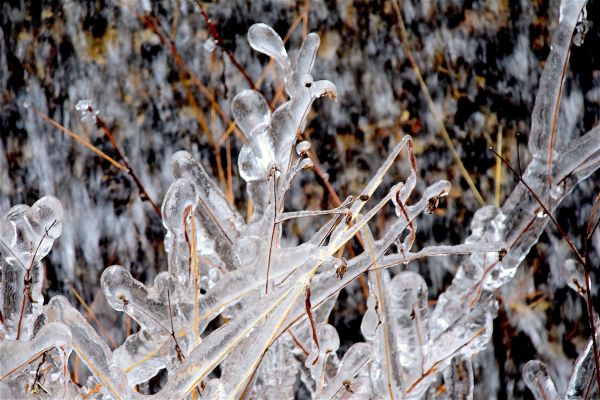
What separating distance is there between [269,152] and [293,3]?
60 cm

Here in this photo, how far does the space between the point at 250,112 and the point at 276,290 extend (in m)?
0.26

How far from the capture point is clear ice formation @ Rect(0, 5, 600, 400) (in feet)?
2.29

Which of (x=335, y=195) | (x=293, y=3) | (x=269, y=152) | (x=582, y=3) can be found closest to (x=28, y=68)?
(x=293, y=3)

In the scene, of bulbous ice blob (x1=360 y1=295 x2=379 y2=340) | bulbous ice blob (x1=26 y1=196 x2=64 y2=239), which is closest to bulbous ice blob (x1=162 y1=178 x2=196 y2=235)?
bulbous ice blob (x1=26 y1=196 x2=64 y2=239)

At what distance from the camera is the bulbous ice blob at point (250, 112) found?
873 millimetres

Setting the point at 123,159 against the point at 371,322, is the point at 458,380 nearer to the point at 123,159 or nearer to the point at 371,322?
the point at 371,322

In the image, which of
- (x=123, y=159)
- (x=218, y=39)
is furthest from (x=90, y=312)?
(x=218, y=39)

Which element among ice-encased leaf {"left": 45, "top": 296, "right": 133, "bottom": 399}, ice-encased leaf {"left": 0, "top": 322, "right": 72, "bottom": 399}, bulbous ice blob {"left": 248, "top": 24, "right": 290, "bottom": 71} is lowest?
ice-encased leaf {"left": 45, "top": 296, "right": 133, "bottom": 399}

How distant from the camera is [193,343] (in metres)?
0.79

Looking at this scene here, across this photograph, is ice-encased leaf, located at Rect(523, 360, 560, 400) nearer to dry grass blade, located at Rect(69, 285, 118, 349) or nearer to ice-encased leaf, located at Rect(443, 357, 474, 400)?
ice-encased leaf, located at Rect(443, 357, 474, 400)

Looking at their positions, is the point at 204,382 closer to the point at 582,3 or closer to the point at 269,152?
the point at 269,152

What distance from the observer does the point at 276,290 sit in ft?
2.30

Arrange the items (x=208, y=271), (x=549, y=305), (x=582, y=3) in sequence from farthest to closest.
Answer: (x=549, y=305) → (x=208, y=271) → (x=582, y=3)

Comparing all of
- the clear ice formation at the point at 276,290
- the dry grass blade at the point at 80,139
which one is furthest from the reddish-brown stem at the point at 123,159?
the clear ice formation at the point at 276,290
